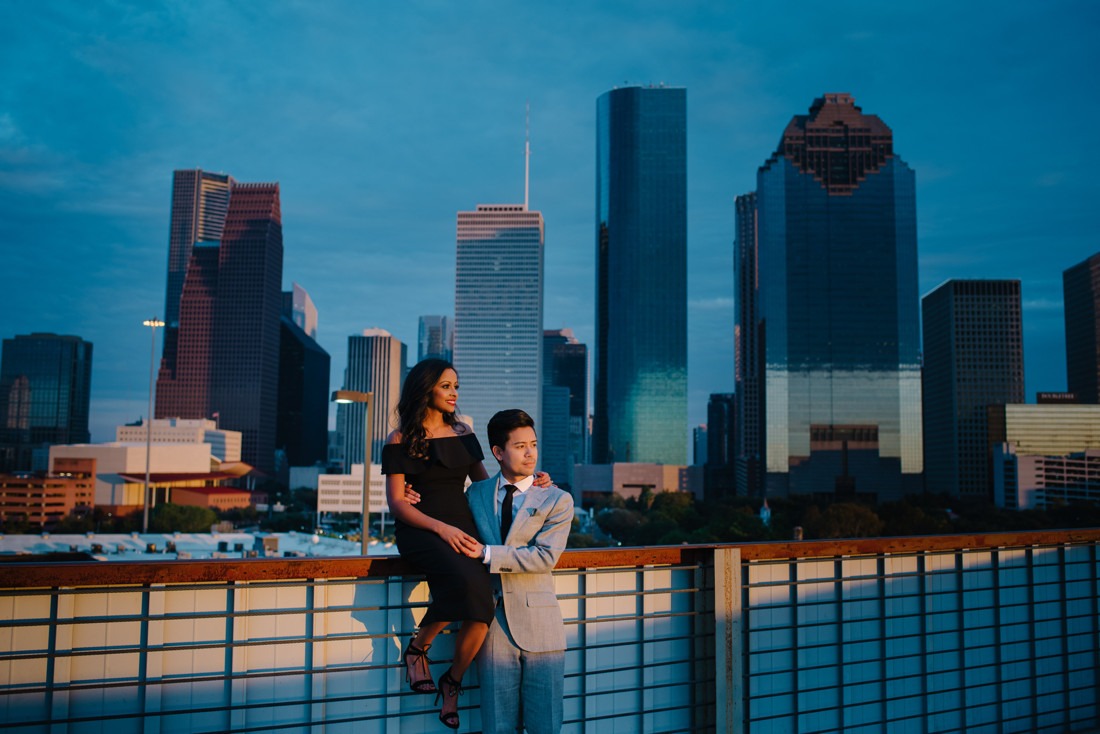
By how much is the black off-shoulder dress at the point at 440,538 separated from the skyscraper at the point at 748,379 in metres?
127

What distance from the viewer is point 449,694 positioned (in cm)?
324

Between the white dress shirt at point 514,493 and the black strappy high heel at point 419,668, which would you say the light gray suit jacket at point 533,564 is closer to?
the white dress shirt at point 514,493

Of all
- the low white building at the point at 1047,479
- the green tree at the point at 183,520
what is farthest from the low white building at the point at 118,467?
the low white building at the point at 1047,479

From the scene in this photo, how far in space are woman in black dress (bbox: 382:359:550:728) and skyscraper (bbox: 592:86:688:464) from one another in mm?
162308

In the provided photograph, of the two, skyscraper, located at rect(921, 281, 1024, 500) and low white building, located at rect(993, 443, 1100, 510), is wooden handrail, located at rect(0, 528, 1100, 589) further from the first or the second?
skyscraper, located at rect(921, 281, 1024, 500)

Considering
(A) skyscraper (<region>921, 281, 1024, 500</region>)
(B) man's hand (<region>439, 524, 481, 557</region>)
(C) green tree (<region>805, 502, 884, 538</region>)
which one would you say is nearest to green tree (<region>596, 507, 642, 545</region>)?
(C) green tree (<region>805, 502, 884, 538</region>)

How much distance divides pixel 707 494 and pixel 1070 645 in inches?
6039

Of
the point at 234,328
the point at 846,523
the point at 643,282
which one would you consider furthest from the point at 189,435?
the point at 846,523

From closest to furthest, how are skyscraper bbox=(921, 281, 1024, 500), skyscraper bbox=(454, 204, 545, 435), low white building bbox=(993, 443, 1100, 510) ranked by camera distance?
low white building bbox=(993, 443, 1100, 510)
skyscraper bbox=(921, 281, 1024, 500)
skyscraper bbox=(454, 204, 545, 435)

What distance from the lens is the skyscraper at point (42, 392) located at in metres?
166

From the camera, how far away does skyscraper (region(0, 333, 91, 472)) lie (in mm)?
165625

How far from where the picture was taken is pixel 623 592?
3744 millimetres

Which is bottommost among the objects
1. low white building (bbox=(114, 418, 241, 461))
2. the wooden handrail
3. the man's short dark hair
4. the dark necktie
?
low white building (bbox=(114, 418, 241, 461))

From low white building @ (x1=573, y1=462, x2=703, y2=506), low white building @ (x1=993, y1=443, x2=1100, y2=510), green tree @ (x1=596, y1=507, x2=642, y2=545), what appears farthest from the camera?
low white building @ (x1=573, y1=462, x2=703, y2=506)
